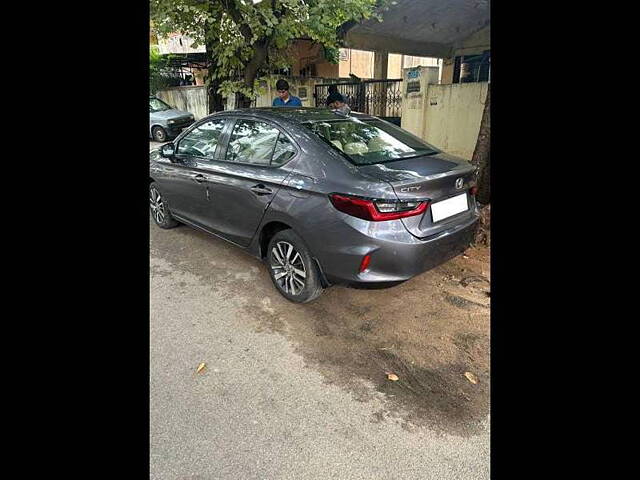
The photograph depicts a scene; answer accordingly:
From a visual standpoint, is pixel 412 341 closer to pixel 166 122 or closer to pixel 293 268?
pixel 293 268

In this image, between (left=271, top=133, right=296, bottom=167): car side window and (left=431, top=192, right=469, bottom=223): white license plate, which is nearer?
(left=431, top=192, right=469, bottom=223): white license plate

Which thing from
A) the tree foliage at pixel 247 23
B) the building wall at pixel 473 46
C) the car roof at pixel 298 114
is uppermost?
the building wall at pixel 473 46

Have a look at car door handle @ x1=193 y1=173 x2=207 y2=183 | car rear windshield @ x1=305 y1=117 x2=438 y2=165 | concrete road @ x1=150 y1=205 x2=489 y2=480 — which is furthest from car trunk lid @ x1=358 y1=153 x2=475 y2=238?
car door handle @ x1=193 y1=173 x2=207 y2=183

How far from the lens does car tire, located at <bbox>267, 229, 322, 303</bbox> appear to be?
10.1 ft

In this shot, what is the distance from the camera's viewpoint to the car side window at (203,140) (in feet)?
→ 12.9

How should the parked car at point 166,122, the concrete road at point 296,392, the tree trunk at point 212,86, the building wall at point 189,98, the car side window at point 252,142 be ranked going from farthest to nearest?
1. the building wall at point 189,98
2. the parked car at point 166,122
3. the tree trunk at point 212,86
4. the car side window at point 252,142
5. the concrete road at point 296,392

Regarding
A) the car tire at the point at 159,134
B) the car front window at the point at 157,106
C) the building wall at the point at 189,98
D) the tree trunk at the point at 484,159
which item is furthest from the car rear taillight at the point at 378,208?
the building wall at the point at 189,98

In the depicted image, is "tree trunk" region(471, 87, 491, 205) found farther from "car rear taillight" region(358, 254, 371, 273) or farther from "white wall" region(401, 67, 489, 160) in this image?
"white wall" region(401, 67, 489, 160)

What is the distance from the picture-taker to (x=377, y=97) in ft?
31.4

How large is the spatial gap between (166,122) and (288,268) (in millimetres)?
11175

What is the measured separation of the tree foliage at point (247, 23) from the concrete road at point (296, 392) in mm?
4430

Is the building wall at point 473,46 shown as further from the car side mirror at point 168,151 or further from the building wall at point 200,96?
the car side mirror at point 168,151

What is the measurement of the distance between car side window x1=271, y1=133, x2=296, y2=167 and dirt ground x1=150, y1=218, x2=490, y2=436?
44.1 inches
